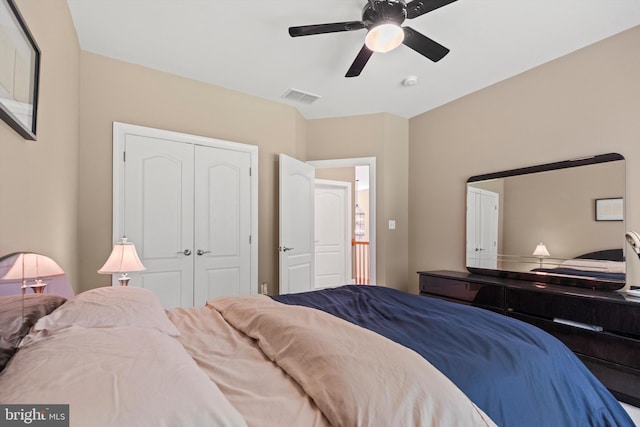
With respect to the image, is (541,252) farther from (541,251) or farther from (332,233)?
(332,233)

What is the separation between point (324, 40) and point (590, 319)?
112 inches

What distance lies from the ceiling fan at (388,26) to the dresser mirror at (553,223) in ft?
5.19

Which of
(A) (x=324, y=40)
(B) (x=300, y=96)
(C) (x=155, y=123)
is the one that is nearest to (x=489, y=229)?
(A) (x=324, y=40)

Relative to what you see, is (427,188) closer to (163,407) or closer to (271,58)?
(271,58)

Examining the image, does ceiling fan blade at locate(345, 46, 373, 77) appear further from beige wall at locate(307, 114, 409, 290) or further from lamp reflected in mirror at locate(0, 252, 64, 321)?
lamp reflected in mirror at locate(0, 252, 64, 321)

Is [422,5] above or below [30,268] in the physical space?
above

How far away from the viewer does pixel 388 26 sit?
193 centimetres

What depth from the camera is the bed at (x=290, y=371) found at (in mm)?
672

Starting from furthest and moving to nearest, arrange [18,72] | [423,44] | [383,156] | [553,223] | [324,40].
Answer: [383,156] < [553,223] < [324,40] < [423,44] < [18,72]

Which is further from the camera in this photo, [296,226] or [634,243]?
[296,226]

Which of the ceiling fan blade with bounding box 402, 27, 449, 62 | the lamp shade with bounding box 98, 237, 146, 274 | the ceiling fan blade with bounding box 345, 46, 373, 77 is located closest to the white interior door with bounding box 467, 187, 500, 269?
the ceiling fan blade with bounding box 402, 27, 449, 62

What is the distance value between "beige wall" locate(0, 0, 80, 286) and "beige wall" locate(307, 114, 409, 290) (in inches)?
105

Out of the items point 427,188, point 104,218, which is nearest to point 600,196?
point 427,188

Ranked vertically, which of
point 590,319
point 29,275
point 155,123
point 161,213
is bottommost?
point 590,319
